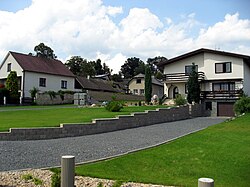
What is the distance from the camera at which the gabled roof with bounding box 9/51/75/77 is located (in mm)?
39100

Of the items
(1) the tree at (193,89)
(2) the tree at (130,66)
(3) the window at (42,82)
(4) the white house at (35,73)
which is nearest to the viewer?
(1) the tree at (193,89)

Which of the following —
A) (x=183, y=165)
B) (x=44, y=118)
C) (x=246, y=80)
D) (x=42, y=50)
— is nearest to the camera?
(x=183, y=165)

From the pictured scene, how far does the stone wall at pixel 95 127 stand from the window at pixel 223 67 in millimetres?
13583

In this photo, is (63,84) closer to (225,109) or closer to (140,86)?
(140,86)

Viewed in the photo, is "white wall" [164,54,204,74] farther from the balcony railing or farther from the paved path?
the paved path

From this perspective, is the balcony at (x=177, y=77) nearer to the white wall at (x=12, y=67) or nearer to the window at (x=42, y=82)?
the window at (x=42, y=82)

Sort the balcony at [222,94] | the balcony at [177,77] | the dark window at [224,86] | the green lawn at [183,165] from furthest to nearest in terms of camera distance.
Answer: the balcony at [177,77]
the dark window at [224,86]
the balcony at [222,94]
the green lawn at [183,165]

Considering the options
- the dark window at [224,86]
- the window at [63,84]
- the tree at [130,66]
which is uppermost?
the tree at [130,66]

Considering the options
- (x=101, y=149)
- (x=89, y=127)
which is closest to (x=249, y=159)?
(x=101, y=149)

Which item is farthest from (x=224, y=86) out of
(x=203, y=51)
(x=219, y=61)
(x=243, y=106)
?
(x=243, y=106)

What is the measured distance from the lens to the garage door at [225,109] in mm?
30447

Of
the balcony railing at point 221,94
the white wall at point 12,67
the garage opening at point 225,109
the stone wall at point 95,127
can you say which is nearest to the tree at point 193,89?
the balcony railing at point 221,94

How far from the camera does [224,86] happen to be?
32.4m

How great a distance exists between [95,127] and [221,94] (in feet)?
68.5
